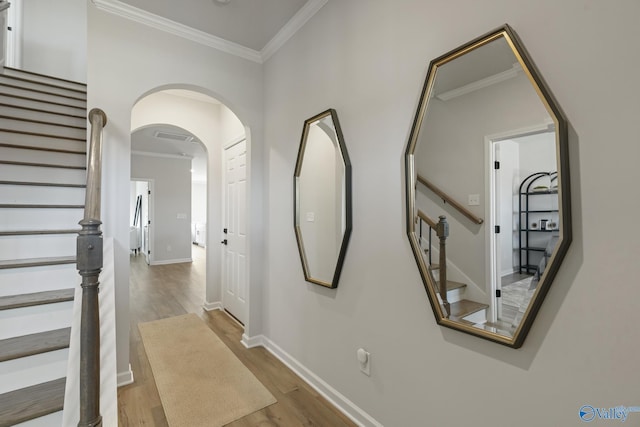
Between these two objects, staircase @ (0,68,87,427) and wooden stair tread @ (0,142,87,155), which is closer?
staircase @ (0,68,87,427)

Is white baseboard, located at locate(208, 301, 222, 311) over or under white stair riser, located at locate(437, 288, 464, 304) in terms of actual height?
under

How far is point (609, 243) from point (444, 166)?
0.66 meters

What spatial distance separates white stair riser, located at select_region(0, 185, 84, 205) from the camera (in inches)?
81.0

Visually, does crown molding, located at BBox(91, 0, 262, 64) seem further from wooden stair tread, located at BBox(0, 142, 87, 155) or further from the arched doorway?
wooden stair tread, located at BBox(0, 142, 87, 155)

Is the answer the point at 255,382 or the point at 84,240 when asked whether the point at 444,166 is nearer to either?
the point at 84,240

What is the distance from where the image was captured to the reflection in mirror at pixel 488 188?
1.04m

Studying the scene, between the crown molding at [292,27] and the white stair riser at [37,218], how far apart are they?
2.17m

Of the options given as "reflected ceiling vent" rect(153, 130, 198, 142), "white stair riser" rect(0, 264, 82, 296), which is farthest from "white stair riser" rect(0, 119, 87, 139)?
"reflected ceiling vent" rect(153, 130, 198, 142)

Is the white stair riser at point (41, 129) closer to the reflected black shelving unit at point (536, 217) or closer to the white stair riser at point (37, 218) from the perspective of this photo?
the white stair riser at point (37, 218)

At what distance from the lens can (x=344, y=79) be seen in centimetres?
194

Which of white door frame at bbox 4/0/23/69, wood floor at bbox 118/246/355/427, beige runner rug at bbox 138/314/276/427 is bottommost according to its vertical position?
wood floor at bbox 118/246/355/427

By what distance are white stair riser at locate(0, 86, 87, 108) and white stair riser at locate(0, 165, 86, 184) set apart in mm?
1144

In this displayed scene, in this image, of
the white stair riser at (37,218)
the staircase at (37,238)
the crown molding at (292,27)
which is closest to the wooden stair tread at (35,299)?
the staircase at (37,238)

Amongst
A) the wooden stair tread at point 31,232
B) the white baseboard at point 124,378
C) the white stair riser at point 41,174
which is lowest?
the white baseboard at point 124,378
